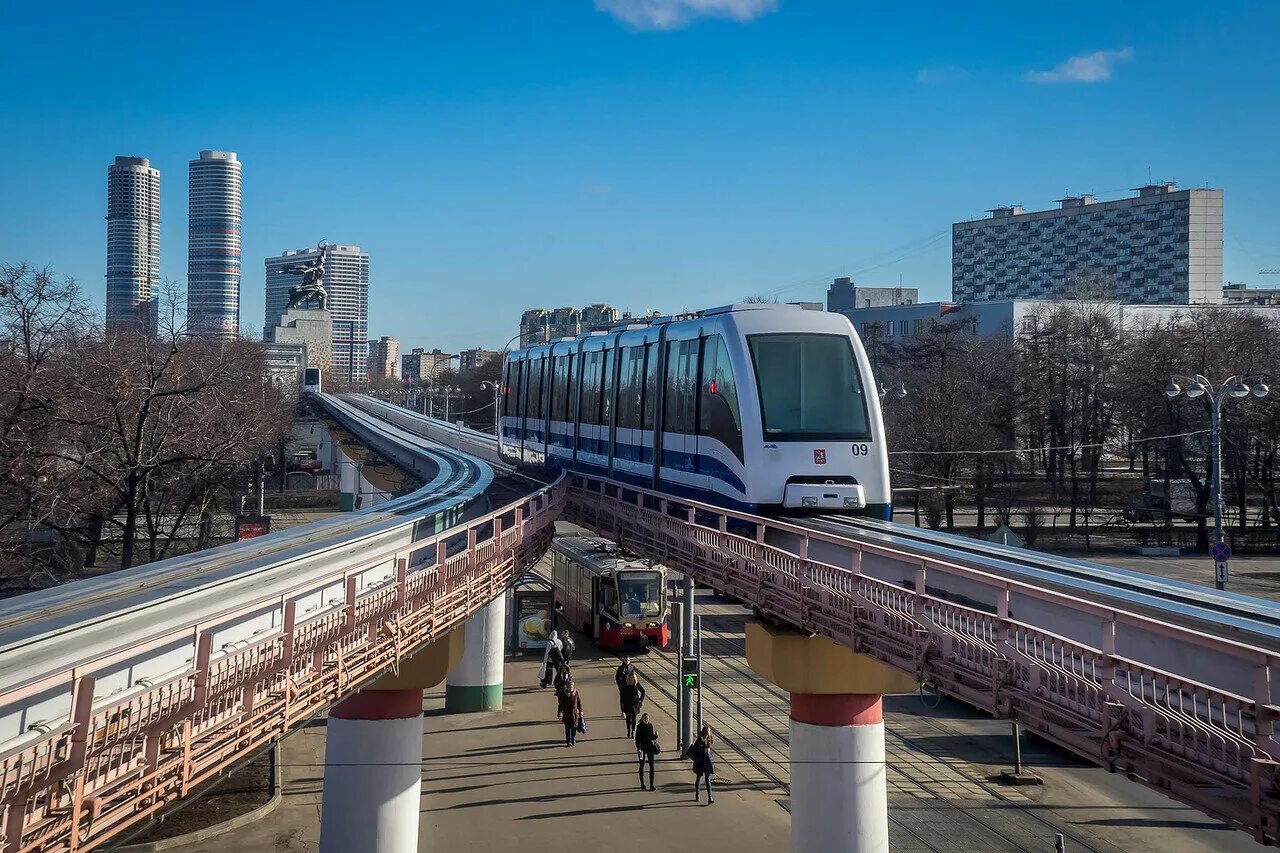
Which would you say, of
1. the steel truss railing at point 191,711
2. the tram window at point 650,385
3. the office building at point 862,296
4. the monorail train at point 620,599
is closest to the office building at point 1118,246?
the office building at point 862,296

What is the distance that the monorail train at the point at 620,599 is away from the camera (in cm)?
3547

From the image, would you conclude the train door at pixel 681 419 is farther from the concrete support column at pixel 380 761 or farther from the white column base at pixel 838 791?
the concrete support column at pixel 380 761

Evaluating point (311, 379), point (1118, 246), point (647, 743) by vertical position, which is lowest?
point (647, 743)

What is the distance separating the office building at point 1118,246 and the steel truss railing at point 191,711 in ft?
506

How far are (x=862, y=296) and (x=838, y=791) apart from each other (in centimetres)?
12901

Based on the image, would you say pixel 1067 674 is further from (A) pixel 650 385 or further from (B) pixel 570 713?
(B) pixel 570 713

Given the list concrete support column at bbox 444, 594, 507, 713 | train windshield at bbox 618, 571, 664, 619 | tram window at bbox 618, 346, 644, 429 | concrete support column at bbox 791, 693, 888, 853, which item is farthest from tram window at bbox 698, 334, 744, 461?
train windshield at bbox 618, 571, 664, 619

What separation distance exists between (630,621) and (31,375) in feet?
64.5

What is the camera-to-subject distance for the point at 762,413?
58.1 feet

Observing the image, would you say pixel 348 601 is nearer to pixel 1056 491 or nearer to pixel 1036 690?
pixel 1036 690

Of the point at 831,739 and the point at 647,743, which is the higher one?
the point at 831,739

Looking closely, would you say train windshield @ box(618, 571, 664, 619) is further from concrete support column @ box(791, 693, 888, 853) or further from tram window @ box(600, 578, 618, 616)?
concrete support column @ box(791, 693, 888, 853)

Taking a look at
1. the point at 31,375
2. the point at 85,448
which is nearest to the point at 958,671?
the point at 31,375

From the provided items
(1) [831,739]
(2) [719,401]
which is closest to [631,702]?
(1) [831,739]
